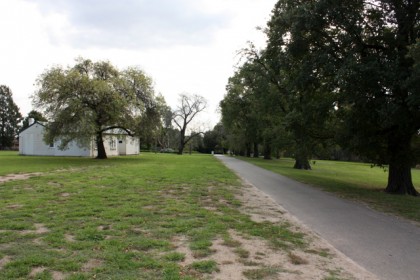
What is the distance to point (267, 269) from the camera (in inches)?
194

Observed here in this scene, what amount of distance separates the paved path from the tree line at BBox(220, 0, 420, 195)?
13.6ft

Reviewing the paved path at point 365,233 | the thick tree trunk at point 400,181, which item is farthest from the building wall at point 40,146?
the paved path at point 365,233

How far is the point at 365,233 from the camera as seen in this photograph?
7414 mm

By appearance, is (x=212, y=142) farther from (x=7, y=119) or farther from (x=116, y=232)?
(x=116, y=232)

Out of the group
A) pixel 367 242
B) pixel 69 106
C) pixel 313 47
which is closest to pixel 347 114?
pixel 313 47

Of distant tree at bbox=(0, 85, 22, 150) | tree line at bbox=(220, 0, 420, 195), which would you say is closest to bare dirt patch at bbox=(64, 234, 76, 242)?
tree line at bbox=(220, 0, 420, 195)

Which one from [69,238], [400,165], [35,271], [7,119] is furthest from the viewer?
[7,119]

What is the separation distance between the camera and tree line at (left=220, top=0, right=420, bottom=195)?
43.8 feet

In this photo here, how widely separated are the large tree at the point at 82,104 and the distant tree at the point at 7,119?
5734 centimetres

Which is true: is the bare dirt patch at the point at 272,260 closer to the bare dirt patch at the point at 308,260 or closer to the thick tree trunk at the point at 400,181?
the bare dirt patch at the point at 308,260

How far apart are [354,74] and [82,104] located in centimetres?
2581

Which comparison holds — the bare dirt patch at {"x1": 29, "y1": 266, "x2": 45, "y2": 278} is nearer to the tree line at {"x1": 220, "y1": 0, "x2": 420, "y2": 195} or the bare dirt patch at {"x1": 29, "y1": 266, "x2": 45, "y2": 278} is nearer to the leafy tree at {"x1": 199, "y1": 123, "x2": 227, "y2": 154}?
the tree line at {"x1": 220, "y1": 0, "x2": 420, "y2": 195}

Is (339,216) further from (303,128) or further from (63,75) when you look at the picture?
(63,75)

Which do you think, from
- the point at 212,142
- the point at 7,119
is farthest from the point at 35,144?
the point at 212,142
